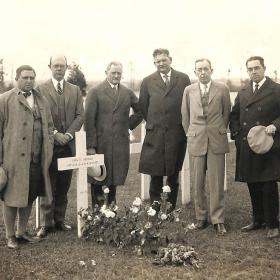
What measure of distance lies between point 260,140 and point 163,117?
1.44 metres

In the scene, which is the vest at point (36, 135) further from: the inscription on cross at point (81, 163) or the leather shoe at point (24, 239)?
the leather shoe at point (24, 239)

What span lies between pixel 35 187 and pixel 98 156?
850mm

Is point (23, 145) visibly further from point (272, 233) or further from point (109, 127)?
point (272, 233)

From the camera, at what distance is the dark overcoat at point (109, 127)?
626cm

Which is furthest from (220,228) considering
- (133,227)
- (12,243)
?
(12,243)

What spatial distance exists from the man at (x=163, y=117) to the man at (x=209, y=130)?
35 centimetres

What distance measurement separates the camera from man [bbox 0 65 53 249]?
5348 mm

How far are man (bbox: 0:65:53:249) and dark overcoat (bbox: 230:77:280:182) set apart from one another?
2.36m

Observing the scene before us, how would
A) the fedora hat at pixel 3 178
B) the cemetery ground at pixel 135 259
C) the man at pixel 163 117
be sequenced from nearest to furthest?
1. the cemetery ground at pixel 135 259
2. the fedora hat at pixel 3 178
3. the man at pixel 163 117

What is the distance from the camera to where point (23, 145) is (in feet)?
17.6

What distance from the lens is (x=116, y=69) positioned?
20.4ft

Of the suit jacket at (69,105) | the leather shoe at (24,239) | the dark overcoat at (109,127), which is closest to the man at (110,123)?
the dark overcoat at (109,127)

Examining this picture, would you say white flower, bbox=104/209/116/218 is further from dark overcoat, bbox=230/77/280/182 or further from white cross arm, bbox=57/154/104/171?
dark overcoat, bbox=230/77/280/182

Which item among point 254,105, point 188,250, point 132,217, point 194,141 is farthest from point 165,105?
point 188,250
